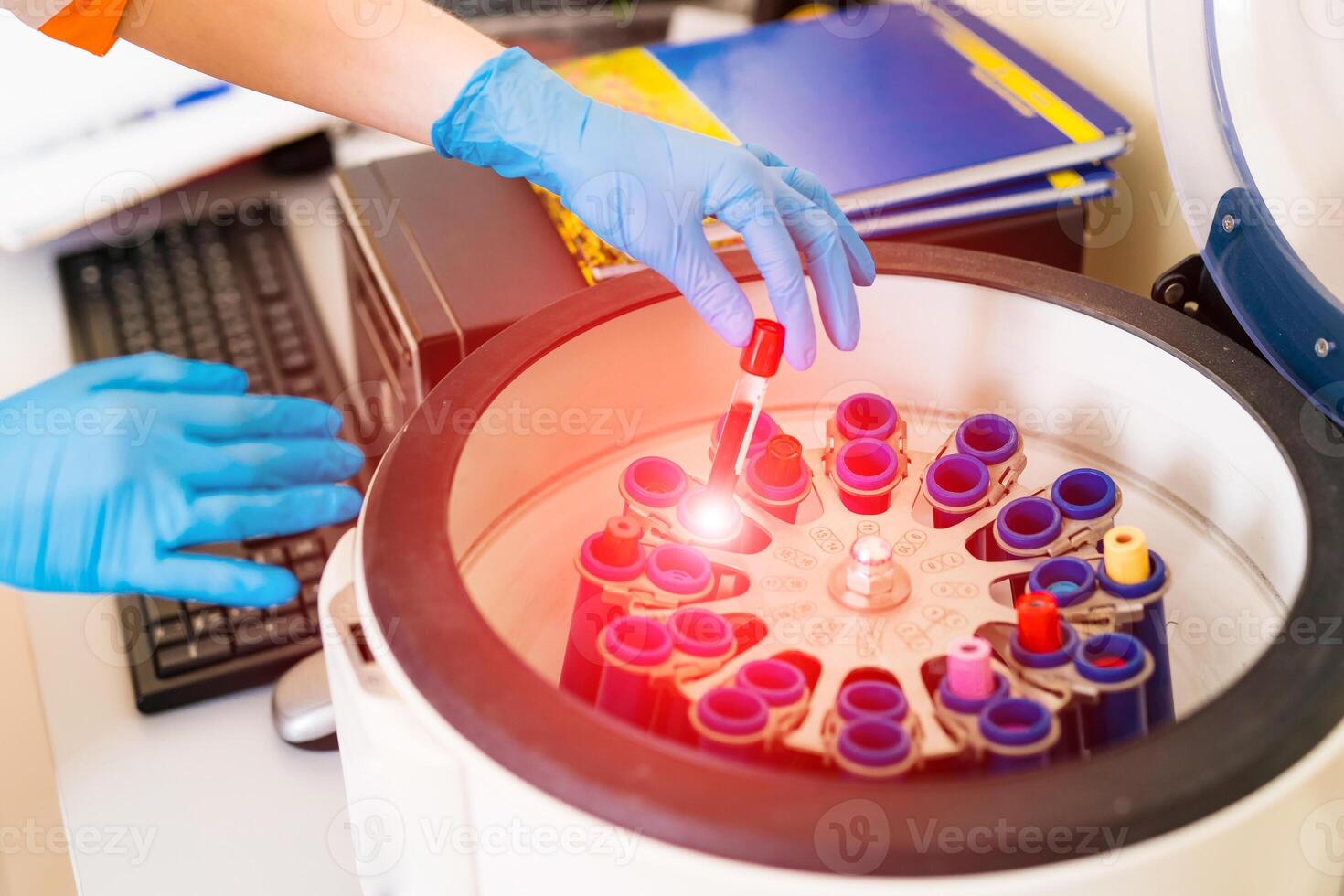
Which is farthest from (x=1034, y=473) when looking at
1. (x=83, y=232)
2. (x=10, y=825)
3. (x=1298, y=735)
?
(x=83, y=232)

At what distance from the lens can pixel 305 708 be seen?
0.89 meters

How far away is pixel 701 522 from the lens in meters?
0.75

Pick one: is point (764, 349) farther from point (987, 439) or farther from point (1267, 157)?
point (1267, 157)

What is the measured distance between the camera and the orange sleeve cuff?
36.0 inches

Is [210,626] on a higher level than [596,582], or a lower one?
lower

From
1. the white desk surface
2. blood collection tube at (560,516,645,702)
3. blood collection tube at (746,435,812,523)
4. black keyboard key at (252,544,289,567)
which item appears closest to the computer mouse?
the white desk surface

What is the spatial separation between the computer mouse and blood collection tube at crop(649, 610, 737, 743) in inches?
12.9

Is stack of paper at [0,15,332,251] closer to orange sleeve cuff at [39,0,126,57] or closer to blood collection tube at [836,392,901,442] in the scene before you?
orange sleeve cuff at [39,0,126,57]

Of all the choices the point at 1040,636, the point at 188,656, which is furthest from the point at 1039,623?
the point at 188,656

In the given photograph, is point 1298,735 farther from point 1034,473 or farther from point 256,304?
point 256,304

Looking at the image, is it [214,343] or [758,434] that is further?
[214,343]

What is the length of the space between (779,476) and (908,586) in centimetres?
11

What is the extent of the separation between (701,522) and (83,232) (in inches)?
38.3

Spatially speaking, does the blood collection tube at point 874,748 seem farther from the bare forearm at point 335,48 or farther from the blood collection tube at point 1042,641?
the bare forearm at point 335,48
